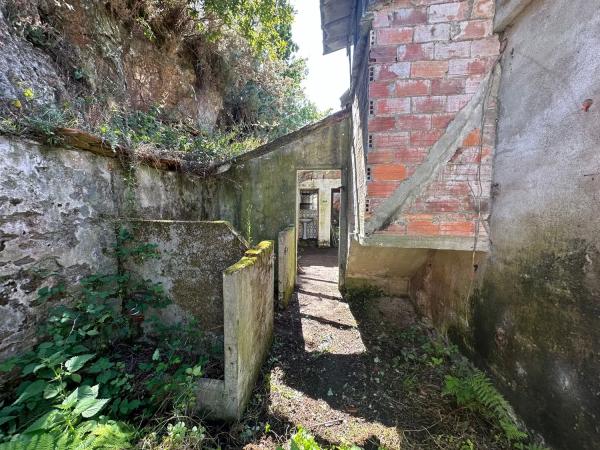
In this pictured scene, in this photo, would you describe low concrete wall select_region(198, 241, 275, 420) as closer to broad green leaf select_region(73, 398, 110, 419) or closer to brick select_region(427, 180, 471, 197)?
broad green leaf select_region(73, 398, 110, 419)

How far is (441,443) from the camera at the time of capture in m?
1.86

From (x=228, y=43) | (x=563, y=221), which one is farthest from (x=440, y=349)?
(x=228, y=43)

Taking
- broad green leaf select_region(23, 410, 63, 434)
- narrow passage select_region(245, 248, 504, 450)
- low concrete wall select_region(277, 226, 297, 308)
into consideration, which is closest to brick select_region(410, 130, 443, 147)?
narrow passage select_region(245, 248, 504, 450)

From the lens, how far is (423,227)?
2.19 metres

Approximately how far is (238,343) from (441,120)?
2.50m

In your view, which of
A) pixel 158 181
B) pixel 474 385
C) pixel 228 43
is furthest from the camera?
pixel 228 43

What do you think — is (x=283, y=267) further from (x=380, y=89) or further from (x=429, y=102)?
(x=429, y=102)

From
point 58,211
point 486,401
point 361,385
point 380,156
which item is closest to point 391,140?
point 380,156

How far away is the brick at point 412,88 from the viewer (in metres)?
2.04

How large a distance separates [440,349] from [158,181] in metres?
4.18

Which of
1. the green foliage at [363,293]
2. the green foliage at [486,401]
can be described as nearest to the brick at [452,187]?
the green foliage at [486,401]

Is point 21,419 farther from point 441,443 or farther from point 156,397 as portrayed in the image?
point 441,443

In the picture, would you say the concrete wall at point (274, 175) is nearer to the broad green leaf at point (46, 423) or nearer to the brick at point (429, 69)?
the brick at point (429, 69)

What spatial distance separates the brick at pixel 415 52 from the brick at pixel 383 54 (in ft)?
0.16
